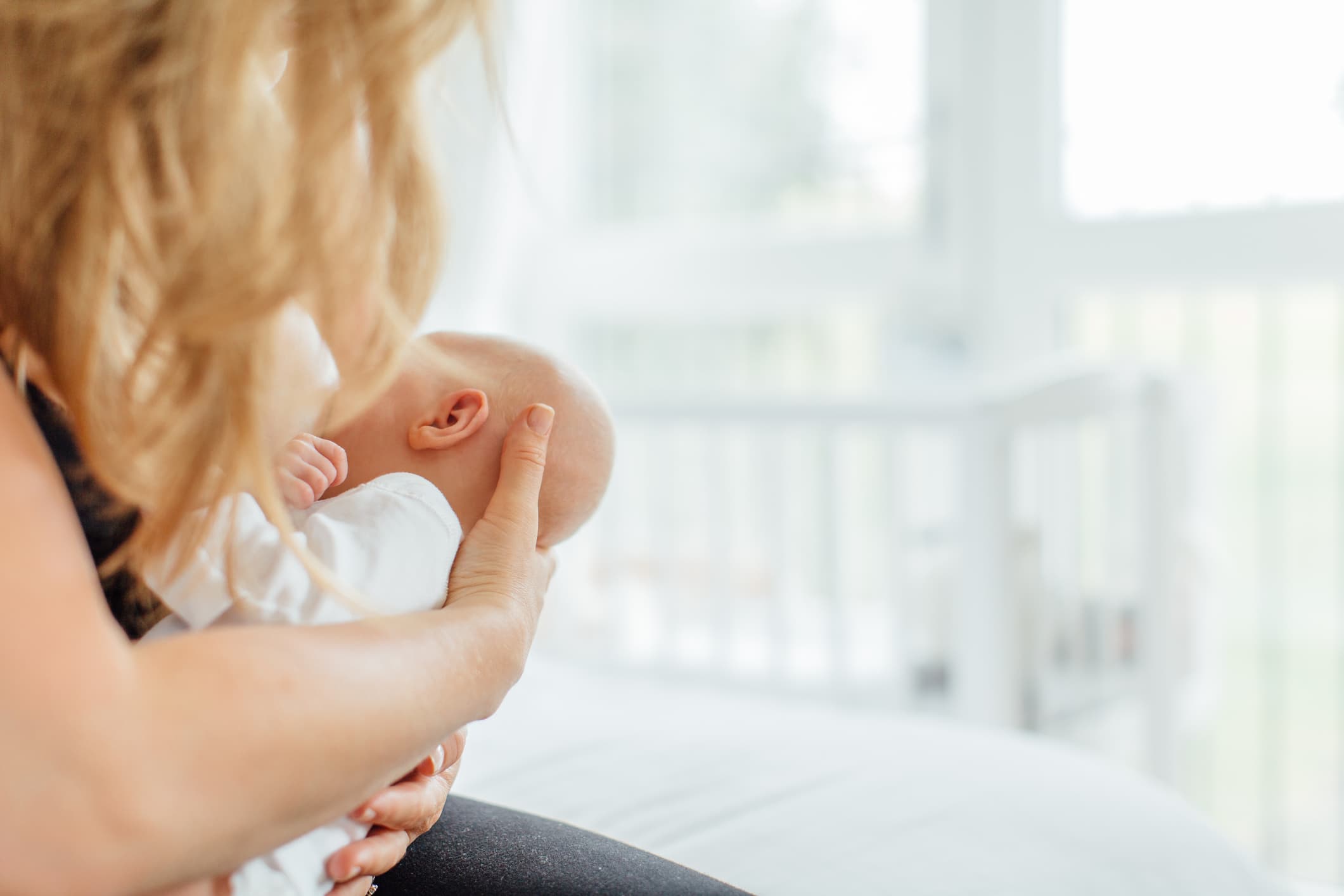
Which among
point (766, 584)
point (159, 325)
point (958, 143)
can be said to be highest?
point (958, 143)

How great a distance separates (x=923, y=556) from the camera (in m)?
1.96

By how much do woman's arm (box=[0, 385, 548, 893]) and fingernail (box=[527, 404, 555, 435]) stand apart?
0.23 m

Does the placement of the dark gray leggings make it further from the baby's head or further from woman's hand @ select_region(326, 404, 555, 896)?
the baby's head

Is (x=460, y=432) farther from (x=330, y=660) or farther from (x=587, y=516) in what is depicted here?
(x=330, y=660)

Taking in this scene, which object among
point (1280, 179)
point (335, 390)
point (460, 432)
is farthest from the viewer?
point (1280, 179)

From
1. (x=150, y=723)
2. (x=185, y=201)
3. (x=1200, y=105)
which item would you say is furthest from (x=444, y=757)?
(x=1200, y=105)

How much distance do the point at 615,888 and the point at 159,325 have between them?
45cm

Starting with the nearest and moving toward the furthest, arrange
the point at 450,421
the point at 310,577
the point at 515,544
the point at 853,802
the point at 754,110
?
the point at 310,577 → the point at 515,544 → the point at 450,421 → the point at 853,802 → the point at 754,110

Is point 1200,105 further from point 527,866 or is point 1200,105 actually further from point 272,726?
point 272,726

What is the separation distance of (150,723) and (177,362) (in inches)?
6.1

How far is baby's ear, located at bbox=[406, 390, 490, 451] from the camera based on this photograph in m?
0.76

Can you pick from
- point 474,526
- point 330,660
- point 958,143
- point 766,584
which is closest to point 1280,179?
point 958,143

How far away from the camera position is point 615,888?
0.72m

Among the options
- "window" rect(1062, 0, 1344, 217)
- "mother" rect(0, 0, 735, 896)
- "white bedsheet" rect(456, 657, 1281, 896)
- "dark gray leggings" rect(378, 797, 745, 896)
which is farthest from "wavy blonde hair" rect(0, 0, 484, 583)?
"window" rect(1062, 0, 1344, 217)
